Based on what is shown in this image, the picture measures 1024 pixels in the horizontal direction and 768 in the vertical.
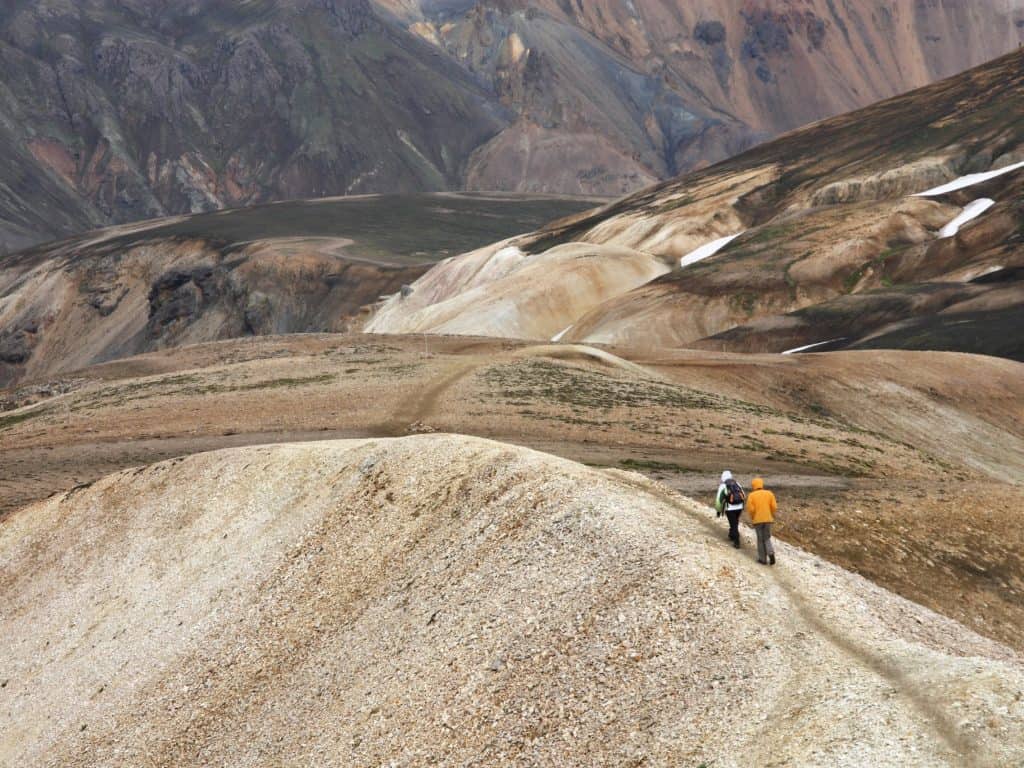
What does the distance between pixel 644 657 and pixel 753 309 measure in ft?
291

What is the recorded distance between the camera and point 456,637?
66.5ft

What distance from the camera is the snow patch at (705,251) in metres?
124

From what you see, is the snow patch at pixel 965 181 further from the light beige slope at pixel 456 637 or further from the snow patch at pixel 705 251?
the light beige slope at pixel 456 637

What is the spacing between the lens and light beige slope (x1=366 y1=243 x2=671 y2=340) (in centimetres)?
10831

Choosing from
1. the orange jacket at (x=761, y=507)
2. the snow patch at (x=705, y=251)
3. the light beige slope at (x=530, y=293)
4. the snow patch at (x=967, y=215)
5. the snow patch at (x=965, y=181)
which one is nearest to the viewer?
the orange jacket at (x=761, y=507)

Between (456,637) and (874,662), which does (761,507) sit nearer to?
(874,662)

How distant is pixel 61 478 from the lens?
42.9 metres

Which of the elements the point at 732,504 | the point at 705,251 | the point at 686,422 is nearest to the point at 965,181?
the point at 705,251

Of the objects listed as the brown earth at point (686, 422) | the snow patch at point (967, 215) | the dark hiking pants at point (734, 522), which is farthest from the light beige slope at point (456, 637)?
the snow patch at point (967, 215)

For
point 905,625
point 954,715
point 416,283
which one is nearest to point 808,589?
point 905,625

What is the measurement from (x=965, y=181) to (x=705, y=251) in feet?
98.1

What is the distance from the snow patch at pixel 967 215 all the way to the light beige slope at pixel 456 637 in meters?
89.6

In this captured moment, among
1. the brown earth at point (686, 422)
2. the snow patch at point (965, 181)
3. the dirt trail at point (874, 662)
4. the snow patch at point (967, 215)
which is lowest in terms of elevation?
the snow patch at point (967, 215)

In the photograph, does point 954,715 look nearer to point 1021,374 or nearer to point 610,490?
point 610,490
